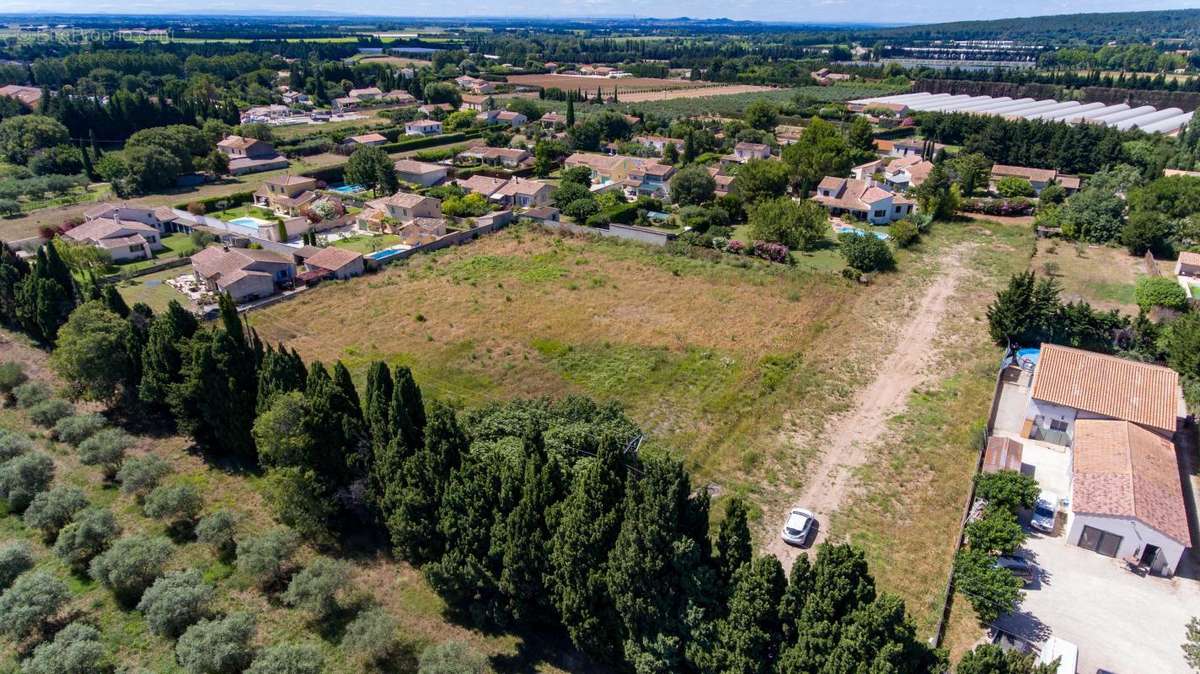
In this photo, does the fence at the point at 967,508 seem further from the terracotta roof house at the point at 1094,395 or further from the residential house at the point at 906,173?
the residential house at the point at 906,173

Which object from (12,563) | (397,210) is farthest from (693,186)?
(12,563)

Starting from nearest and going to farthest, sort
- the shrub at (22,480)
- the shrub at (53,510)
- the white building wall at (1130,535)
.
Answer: the white building wall at (1130,535) < the shrub at (53,510) < the shrub at (22,480)

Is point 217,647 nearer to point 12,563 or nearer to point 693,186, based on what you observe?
point 12,563

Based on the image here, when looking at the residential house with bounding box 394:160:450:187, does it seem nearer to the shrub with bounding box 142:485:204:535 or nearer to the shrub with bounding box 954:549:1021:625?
the shrub with bounding box 142:485:204:535

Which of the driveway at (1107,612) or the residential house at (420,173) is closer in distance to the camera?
the driveway at (1107,612)

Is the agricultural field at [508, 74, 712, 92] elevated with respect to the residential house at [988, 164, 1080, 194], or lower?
elevated

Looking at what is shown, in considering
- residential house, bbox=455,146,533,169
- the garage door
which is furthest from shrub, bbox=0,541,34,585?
residential house, bbox=455,146,533,169

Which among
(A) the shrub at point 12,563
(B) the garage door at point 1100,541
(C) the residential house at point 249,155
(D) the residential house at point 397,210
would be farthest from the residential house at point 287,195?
(B) the garage door at point 1100,541
